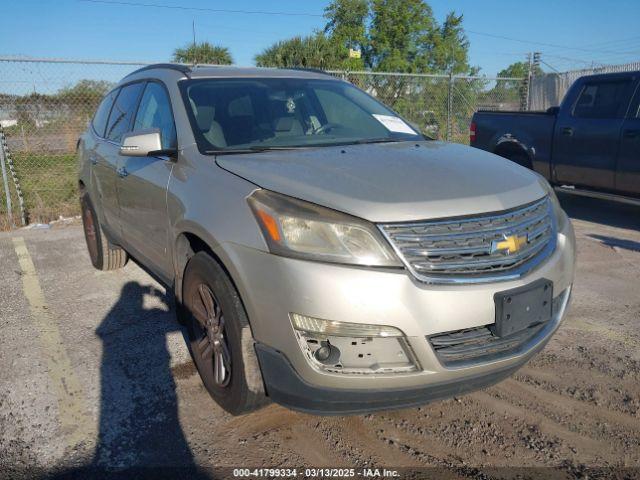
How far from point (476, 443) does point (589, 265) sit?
339cm

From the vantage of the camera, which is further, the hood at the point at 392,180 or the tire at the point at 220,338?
the tire at the point at 220,338

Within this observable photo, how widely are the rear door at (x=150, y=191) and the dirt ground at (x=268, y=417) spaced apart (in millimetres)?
657

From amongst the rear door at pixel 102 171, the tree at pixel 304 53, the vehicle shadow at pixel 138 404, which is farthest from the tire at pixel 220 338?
the tree at pixel 304 53

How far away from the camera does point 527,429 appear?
8.90ft

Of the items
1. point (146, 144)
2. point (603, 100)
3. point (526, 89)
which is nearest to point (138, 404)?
point (146, 144)

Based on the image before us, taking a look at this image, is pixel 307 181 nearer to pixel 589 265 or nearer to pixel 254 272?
pixel 254 272

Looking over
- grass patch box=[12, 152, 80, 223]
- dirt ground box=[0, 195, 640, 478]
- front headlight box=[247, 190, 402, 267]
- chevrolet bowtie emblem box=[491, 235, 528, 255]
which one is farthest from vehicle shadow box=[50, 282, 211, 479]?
grass patch box=[12, 152, 80, 223]

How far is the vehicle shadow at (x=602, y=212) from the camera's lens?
7.12 meters

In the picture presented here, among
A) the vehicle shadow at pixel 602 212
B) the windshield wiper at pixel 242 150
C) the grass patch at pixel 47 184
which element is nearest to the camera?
the windshield wiper at pixel 242 150

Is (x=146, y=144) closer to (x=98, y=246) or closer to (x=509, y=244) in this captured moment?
(x=509, y=244)

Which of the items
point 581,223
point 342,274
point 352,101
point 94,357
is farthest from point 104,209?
point 581,223

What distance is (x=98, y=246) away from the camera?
5402 millimetres

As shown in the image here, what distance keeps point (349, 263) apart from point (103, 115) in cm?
375

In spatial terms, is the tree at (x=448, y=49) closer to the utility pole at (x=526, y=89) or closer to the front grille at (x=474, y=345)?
the utility pole at (x=526, y=89)
